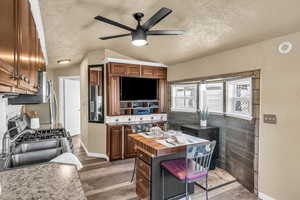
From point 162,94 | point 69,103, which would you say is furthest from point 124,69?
point 69,103

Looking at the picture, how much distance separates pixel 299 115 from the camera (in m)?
2.14

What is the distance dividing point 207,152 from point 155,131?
899mm

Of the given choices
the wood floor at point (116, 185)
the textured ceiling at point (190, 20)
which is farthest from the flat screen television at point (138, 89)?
A: the wood floor at point (116, 185)

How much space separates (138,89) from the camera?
4480 millimetres

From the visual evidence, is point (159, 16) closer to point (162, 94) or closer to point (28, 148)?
point (28, 148)

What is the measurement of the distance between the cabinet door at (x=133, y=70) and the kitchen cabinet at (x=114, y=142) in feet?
4.52

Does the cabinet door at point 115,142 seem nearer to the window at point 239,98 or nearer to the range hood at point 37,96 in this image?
the range hood at point 37,96

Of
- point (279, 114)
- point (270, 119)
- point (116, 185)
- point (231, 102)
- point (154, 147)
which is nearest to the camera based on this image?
point (154, 147)

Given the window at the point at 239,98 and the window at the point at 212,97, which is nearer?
the window at the point at 239,98

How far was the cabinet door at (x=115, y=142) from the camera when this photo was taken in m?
3.95

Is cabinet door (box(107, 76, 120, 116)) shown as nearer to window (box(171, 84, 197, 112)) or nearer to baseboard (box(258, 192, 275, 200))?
window (box(171, 84, 197, 112))

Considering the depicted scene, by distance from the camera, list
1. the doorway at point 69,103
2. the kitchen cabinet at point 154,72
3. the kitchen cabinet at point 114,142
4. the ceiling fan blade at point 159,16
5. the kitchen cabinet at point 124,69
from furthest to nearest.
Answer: the doorway at point 69,103 → the kitchen cabinet at point 154,72 → the kitchen cabinet at point 124,69 → the kitchen cabinet at point 114,142 → the ceiling fan blade at point 159,16

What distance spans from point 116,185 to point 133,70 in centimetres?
266

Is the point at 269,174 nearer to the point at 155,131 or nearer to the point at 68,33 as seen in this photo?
the point at 155,131
